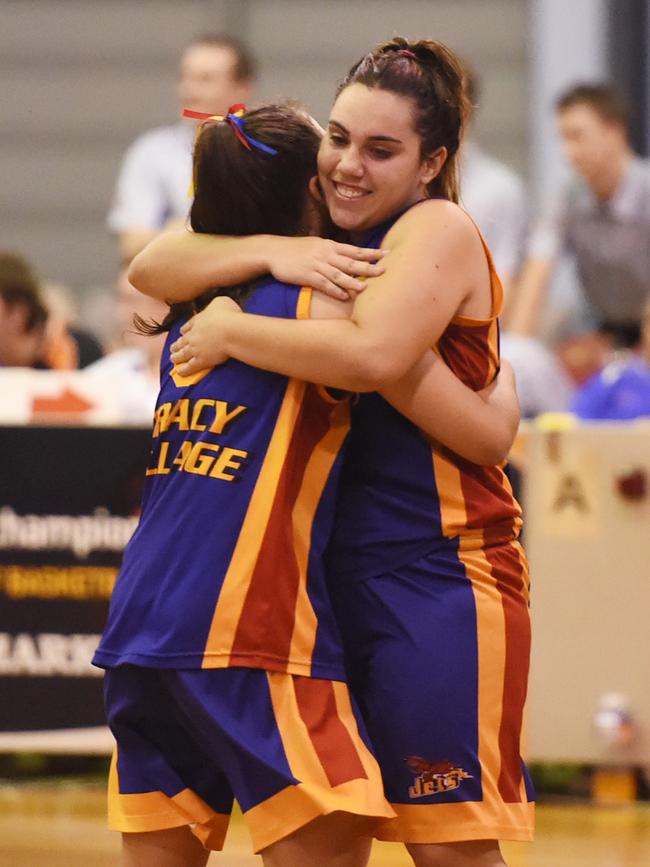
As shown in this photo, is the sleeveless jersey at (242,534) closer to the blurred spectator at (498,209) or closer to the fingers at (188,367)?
the fingers at (188,367)

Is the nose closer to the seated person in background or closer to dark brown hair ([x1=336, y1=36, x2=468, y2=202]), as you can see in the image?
dark brown hair ([x1=336, y1=36, x2=468, y2=202])

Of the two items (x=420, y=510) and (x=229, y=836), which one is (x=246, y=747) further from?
(x=229, y=836)

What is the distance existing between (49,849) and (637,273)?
4052 mm

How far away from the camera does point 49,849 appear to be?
4355 mm

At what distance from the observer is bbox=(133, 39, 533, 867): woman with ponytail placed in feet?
7.98

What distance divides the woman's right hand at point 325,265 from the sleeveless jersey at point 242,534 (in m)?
0.03

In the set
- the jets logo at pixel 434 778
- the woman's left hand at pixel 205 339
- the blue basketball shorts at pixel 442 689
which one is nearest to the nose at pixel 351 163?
the woman's left hand at pixel 205 339

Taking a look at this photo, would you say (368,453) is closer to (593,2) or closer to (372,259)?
(372,259)

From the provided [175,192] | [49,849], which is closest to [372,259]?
[49,849]

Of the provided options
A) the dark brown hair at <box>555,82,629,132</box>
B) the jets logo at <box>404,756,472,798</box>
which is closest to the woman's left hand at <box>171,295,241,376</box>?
the jets logo at <box>404,756,472,798</box>

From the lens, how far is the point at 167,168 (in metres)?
7.09

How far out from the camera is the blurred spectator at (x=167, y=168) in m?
6.73

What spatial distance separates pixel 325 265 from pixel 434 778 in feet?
2.58

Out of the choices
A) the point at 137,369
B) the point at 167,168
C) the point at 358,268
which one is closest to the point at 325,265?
the point at 358,268
